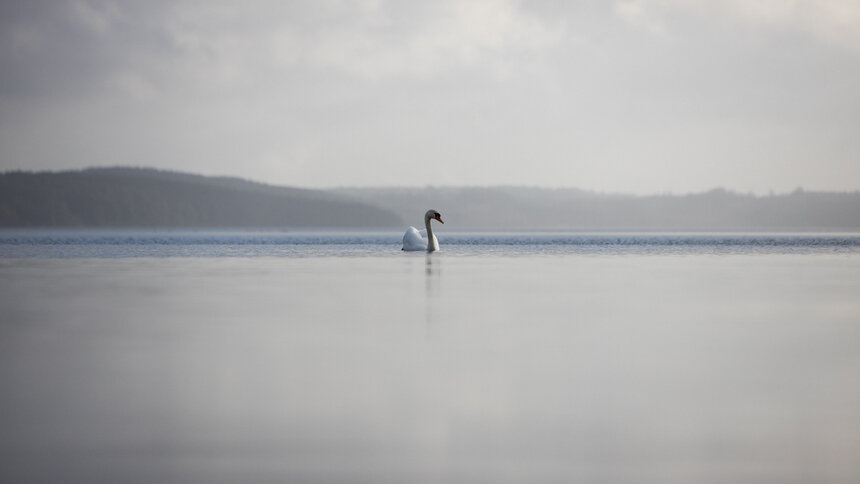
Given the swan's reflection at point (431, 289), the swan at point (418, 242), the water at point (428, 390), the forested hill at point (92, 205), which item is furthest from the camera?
the forested hill at point (92, 205)

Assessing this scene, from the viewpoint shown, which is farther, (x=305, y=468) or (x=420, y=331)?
(x=420, y=331)

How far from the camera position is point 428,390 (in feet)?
24.5

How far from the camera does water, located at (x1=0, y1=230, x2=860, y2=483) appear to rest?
5395 millimetres

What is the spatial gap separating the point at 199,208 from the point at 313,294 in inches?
7427

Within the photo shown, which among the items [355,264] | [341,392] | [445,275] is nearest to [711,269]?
[445,275]

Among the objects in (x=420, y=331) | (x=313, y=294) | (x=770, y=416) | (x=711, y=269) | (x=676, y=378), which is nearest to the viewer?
(x=770, y=416)

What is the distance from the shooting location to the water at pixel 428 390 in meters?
5.39

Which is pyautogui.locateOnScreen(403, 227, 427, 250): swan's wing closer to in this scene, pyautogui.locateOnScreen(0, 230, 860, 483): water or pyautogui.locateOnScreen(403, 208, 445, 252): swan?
pyautogui.locateOnScreen(403, 208, 445, 252): swan

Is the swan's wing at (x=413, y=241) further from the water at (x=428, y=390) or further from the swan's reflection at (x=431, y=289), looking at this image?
the water at (x=428, y=390)

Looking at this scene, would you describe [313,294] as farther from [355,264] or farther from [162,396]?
[355,264]

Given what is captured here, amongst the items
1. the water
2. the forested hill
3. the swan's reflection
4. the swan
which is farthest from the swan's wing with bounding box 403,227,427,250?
the forested hill

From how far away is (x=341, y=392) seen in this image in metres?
7.42

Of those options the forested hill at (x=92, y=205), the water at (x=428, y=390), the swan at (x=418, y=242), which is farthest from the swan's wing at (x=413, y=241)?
the forested hill at (x=92, y=205)

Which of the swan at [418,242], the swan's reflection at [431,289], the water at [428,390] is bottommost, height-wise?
the water at [428,390]
